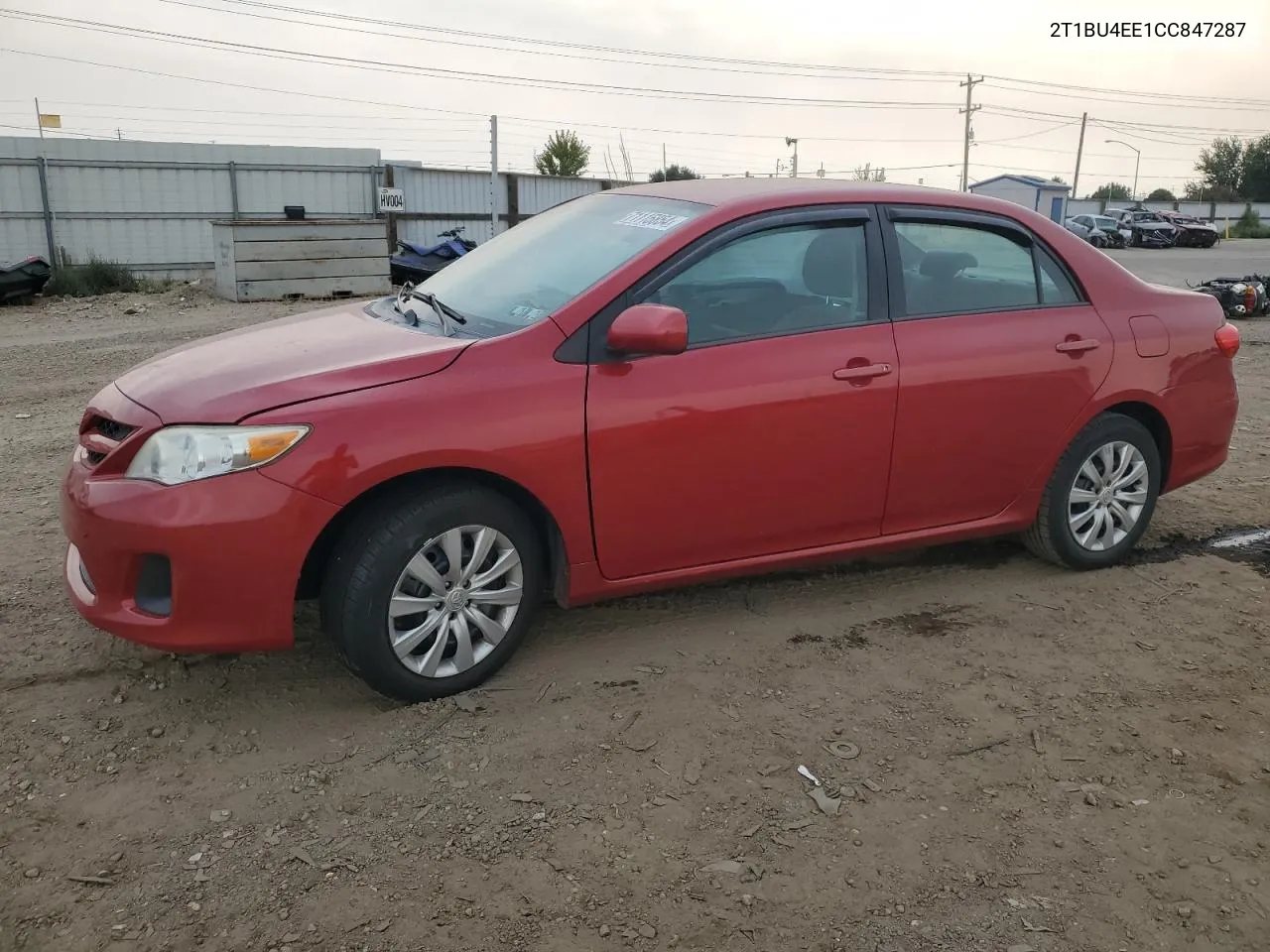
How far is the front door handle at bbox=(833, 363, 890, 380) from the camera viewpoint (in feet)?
12.6

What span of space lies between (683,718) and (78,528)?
1947 millimetres

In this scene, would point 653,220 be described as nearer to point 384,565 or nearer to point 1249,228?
point 384,565

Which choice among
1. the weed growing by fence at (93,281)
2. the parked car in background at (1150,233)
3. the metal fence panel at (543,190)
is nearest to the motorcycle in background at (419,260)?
the weed growing by fence at (93,281)

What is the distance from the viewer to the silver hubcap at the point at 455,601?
10.8ft

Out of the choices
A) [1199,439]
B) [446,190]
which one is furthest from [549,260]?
[446,190]

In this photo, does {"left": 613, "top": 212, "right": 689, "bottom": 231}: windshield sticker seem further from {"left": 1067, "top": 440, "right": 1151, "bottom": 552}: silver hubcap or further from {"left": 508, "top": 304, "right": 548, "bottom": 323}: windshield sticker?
{"left": 1067, "top": 440, "right": 1151, "bottom": 552}: silver hubcap

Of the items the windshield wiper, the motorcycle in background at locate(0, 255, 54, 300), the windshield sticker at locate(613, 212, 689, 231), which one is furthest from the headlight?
the motorcycle in background at locate(0, 255, 54, 300)

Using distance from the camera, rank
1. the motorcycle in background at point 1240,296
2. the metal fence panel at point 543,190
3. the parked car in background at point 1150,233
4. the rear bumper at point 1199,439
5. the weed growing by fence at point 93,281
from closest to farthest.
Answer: the rear bumper at point 1199,439
the motorcycle in background at point 1240,296
the weed growing by fence at point 93,281
the metal fence panel at point 543,190
the parked car in background at point 1150,233

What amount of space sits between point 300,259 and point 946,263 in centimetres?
1291

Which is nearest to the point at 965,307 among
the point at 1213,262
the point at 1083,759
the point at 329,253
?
the point at 1083,759

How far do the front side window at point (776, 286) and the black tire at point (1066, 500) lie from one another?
122 centimetres

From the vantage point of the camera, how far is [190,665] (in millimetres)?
3660

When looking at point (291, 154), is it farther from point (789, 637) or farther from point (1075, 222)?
point (1075, 222)

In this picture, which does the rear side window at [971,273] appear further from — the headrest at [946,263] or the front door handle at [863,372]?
the front door handle at [863,372]
